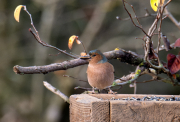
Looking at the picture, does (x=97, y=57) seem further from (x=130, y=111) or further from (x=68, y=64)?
(x=130, y=111)

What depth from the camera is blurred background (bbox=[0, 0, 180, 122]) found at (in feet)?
21.2

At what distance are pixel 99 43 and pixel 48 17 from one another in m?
1.75

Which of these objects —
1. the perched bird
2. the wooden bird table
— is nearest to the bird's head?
the perched bird

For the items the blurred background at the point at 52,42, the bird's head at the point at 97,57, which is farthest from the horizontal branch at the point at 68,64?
the blurred background at the point at 52,42

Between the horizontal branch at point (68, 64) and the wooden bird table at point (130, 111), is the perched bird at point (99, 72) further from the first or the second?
the wooden bird table at point (130, 111)

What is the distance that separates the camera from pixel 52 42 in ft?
22.6

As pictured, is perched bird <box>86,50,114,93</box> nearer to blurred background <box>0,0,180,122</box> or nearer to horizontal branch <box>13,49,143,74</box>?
horizontal branch <box>13,49,143,74</box>

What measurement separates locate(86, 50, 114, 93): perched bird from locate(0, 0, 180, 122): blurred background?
12.2ft

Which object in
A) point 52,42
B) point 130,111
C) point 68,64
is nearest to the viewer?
point 130,111

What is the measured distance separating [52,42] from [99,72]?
4386mm

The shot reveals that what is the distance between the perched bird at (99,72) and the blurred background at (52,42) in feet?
12.2

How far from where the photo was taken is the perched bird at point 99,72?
106 inches

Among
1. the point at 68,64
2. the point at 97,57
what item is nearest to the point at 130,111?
the point at 68,64

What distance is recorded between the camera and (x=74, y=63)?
253 cm
